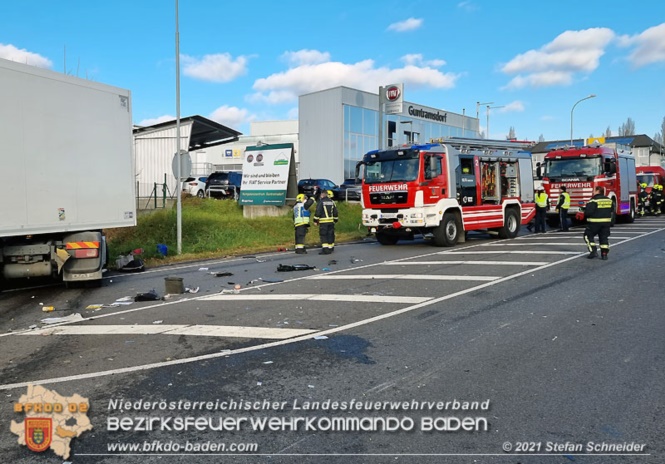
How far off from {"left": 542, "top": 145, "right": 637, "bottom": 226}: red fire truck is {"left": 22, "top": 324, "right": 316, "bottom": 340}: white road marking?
18.4 meters

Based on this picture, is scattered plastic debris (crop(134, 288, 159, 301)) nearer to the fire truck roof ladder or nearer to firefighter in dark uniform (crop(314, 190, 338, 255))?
firefighter in dark uniform (crop(314, 190, 338, 255))

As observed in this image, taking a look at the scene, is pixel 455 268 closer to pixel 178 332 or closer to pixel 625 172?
pixel 178 332

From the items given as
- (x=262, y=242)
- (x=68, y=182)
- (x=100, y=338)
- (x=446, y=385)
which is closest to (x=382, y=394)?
(x=446, y=385)

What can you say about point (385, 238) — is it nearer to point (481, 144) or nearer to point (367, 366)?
point (481, 144)

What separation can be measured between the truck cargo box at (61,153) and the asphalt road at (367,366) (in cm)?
142

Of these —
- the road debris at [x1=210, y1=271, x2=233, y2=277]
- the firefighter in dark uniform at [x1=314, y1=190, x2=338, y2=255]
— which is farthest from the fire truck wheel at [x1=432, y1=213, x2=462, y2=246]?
the road debris at [x1=210, y1=271, x2=233, y2=277]

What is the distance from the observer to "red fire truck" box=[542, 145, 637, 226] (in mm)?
21859

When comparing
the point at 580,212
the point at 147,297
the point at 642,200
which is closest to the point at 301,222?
the point at 147,297

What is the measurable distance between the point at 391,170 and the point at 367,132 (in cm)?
3298

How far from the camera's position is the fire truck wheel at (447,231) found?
630 inches

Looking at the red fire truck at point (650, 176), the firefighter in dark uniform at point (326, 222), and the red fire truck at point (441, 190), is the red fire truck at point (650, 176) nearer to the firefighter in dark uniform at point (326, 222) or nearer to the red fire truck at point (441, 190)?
the red fire truck at point (441, 190)

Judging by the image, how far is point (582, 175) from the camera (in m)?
22.1

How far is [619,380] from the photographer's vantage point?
4.75 m

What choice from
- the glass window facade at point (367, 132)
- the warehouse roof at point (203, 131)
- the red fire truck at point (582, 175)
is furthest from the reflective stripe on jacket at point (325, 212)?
the glass window facade at point (367, 132)
